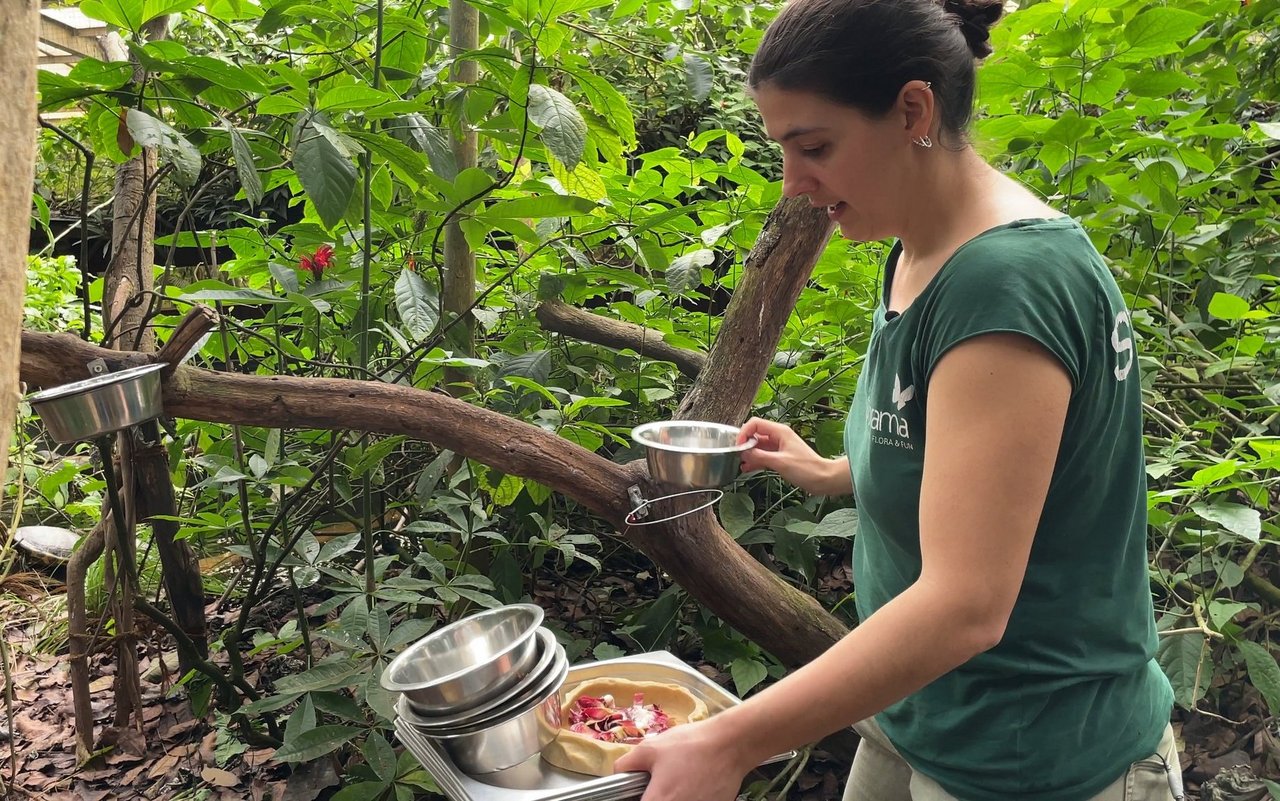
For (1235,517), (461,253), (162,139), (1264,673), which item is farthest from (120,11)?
(1264,673)

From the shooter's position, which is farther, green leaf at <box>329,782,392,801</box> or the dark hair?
green leaf at <box>329,782,392,801</box>

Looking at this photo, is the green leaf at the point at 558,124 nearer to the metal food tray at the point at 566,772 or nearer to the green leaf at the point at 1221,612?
the metal food tray at the point at 566,772

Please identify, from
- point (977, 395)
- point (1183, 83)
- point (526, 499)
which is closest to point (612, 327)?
point (526, 499)

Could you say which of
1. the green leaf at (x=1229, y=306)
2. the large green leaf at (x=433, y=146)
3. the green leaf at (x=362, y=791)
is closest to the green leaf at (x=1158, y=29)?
the green leaf at (x=1229, y=306)

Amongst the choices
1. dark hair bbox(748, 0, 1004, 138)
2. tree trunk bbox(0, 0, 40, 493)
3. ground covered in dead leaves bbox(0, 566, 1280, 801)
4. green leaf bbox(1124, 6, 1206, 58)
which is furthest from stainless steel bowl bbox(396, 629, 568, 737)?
green leaf bbox(1124, 6, 1206, 58)

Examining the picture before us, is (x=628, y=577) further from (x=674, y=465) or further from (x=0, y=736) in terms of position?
(x=0, y=736)

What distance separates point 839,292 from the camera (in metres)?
2.29

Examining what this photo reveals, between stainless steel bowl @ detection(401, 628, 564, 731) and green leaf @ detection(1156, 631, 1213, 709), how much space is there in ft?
3.81

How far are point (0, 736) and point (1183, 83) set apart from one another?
3.32m

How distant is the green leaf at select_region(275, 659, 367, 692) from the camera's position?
1.60 meters

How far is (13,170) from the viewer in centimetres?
49

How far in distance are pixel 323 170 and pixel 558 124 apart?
0.44 m

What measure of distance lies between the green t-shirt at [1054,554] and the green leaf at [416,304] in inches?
37.0

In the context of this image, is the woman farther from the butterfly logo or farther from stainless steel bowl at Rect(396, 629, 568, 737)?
stainless steel bowl at Rect(396, 629, 568, 737)
